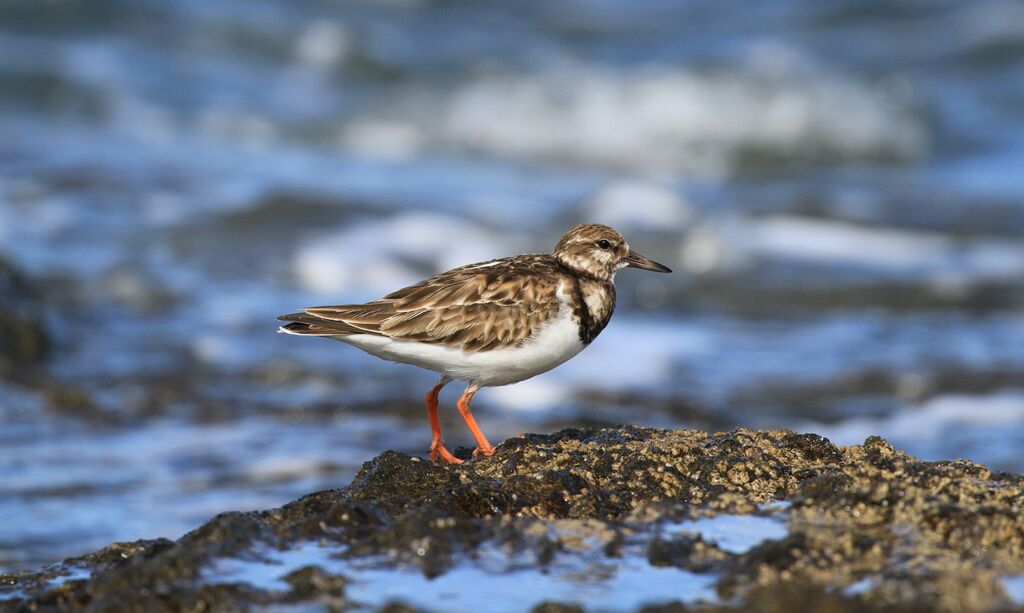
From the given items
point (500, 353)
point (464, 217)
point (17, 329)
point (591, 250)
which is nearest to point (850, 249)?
point (464, 217)

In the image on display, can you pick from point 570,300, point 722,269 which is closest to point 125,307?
point 722,269

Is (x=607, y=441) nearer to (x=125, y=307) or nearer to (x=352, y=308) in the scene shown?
(x=352, y=308)

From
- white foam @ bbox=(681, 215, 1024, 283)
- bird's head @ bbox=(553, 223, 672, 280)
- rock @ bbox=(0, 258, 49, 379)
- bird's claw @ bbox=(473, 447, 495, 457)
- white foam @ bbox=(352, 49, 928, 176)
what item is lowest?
bird's claw @ bbox=(473, 447, 495, 457)

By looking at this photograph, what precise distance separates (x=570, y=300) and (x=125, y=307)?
6027 millimetres

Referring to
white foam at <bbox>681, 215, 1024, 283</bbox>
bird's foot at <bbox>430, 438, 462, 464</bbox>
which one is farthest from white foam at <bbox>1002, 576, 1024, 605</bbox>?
white foam at <bbox>681, 215, 1024, 283</bbox>

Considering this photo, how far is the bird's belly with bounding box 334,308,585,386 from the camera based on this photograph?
15.1 ft

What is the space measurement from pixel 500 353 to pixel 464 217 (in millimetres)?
7723

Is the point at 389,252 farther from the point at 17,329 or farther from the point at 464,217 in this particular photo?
Answer: the point at 17,329

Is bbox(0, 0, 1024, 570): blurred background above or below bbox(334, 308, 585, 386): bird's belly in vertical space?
above

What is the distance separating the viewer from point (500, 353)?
461 centimetres

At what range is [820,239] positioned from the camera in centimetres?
1203

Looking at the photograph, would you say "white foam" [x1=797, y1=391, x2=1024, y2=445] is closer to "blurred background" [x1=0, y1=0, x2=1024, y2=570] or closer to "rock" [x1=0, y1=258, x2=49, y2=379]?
"blurred background" [x1=0, y1=0, x2=1024, y2=570]

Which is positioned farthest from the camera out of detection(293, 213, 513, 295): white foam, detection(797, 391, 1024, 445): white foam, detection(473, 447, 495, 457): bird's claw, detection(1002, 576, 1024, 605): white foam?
detection(293, 213, 513, 295): white foam

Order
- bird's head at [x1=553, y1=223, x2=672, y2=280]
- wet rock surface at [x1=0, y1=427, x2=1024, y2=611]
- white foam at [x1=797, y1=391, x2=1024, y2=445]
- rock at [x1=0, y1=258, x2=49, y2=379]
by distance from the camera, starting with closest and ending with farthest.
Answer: wet rock surface at [x1=0, y1=427, x2=1024, y2=611]
bird's head at [x1=553, y1=223, x2=672, y2=280]
white foam at [x1=797, y1=391, x2=1024, y2=445]
rock at [x1=0, y1=258, x2=49, y2=379]
